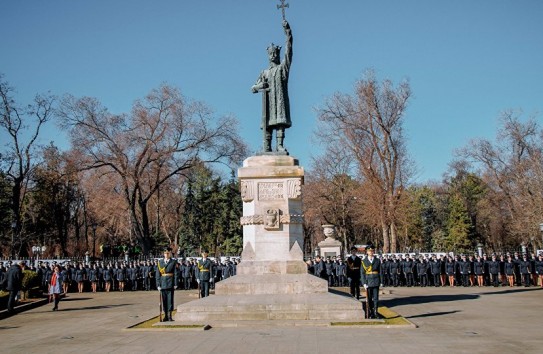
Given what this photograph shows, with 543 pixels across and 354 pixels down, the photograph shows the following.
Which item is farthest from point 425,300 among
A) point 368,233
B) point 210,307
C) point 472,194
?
point 472,194

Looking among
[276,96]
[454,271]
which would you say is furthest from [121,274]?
[454,271]

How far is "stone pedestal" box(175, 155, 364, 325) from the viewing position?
1165 centimetres

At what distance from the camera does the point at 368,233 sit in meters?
64.0

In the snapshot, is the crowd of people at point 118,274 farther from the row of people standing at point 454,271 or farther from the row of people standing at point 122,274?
the row of people standing at point 454,271

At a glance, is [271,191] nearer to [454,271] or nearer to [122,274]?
[454,271]

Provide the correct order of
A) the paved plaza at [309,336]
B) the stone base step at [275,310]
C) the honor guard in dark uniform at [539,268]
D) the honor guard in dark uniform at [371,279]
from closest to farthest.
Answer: the paved plaza at [309,336]
the stone base step at [275,310]
the honor guard in dark uniform at [371,279]
the honor guard in dark uniform at [539,268]

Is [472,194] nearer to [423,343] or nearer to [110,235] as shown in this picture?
[110,235]

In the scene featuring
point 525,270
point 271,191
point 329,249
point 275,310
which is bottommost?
point 275,310

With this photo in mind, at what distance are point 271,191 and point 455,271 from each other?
1615 centimetres

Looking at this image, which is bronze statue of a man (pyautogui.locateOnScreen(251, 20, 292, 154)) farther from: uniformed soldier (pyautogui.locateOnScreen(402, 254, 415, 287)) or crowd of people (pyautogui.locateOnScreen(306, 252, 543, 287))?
uniformed soldier (pyautogui.locateOnScreen(402, 254, 415, 287))

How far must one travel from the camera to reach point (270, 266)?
527 inches

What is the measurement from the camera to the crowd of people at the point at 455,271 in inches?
963

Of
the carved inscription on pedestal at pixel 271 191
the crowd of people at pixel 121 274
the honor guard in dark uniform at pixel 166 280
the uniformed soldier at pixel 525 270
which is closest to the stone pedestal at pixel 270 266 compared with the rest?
the carved inscription on pedestal at pixel 271 191

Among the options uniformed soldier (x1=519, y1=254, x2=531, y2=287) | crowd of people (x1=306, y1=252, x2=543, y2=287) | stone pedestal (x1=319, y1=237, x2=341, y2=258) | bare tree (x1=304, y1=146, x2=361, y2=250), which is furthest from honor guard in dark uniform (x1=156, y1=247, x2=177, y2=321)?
bare tree (x1=304, y1=146, x2=361, y2=250)
